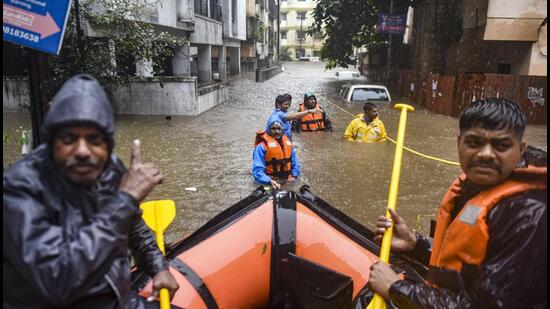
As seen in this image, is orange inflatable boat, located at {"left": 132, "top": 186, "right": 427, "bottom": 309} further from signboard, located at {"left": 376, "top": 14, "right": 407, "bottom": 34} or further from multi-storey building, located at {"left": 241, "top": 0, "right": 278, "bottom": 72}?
multi-storey building, located at {"left": 241, "top": 0, "right": 278, "bottom": 72}

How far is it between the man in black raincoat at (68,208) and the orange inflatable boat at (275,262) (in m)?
1.15

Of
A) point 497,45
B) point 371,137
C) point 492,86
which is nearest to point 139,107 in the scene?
point 371,137

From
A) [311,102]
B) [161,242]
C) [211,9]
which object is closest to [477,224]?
[161,242]

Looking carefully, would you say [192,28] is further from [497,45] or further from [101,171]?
[101,171]

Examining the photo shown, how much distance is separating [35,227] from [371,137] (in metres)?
7.32

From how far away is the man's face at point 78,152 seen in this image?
1.37 meters

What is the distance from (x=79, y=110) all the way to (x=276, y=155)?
3976mm

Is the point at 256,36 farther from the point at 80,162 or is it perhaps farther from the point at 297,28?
the point at 80,162

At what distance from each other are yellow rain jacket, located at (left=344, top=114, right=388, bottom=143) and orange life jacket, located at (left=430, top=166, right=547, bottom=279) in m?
6.65

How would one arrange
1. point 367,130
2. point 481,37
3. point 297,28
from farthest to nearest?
point 297,28
point 481,37
point 367,130

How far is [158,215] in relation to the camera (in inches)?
101

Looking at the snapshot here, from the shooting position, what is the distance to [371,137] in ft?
26.7

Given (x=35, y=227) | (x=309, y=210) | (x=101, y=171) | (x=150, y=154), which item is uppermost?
(x=101, y=171)

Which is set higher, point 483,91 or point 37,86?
point 37,86
